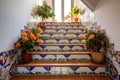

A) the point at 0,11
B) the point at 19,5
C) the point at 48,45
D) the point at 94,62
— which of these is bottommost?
the point at 94,62

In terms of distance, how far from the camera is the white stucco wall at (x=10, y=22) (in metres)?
2.47

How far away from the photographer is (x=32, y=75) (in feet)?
9.46

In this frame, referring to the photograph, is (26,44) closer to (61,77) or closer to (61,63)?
(61,63)

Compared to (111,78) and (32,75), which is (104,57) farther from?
(32,75)

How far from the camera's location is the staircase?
9.39 feet

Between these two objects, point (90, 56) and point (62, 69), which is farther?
point (90, 56)

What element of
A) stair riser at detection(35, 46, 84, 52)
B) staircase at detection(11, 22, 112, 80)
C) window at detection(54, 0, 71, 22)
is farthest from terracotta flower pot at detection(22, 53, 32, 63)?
window at detection(54, 0, 71, 22)

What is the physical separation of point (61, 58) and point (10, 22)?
1240 millimetres

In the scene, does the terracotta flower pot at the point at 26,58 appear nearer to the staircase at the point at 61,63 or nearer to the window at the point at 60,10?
the staircase at the point at 61,63

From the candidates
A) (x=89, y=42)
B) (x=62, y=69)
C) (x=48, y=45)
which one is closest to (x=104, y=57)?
(x=89, y=42)

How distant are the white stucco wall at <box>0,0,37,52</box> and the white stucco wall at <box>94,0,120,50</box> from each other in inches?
69.7

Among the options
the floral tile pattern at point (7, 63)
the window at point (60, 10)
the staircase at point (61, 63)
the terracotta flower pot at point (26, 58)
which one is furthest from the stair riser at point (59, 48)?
the window at point (60, 10)

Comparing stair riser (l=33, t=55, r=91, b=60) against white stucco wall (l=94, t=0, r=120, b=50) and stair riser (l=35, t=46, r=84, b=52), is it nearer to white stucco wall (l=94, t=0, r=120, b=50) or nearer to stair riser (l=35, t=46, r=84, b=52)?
stair riser (l=35, t=46, r=84, b=52)

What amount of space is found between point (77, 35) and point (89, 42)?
44.8 inches
